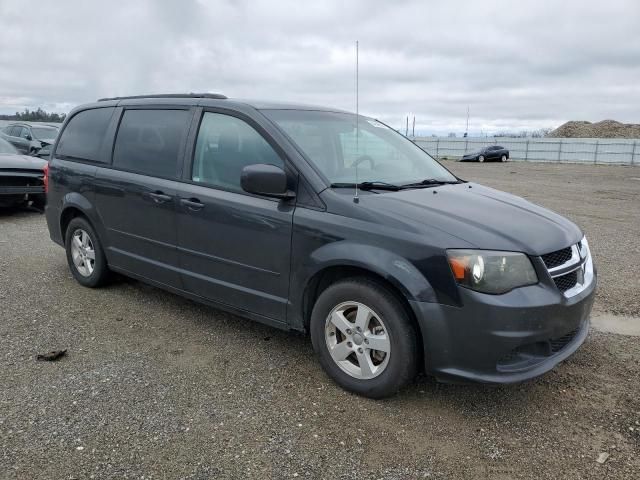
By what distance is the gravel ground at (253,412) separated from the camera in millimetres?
2676

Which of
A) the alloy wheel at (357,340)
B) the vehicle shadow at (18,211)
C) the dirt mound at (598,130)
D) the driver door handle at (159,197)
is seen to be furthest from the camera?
the dirt mound at (598,130)

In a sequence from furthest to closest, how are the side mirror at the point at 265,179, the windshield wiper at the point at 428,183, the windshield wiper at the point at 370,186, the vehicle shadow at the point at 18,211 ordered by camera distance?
the vehicle shadow at the point at 18,211, the windshield wiper at the point at 428,183, the windshield wiper at the point at 370,186, the side mirror at the point at 265,179

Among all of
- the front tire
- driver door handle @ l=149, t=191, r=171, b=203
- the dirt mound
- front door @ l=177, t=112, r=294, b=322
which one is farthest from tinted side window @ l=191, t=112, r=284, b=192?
the dirt mound

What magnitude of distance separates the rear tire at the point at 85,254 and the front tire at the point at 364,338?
8.65 feet

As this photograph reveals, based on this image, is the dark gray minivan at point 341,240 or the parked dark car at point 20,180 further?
the parked dark car at point 20,180

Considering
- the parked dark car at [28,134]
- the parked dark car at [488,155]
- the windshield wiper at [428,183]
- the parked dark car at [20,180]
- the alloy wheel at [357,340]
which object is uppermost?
the parked dark car at [28,134]

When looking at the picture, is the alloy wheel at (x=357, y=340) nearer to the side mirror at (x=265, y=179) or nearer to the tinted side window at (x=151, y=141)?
the side mirror at (x=265, y=179)

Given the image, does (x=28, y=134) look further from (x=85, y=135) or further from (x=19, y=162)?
(x=85, y=135)

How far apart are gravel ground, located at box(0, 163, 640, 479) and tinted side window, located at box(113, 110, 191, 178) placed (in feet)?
4.21

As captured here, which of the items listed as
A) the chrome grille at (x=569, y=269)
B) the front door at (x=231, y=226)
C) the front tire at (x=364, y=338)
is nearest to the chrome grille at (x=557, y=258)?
the chrome grille at (x=569, y=269)

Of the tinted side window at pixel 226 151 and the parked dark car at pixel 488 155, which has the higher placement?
the tinted side window at pixel 226 151

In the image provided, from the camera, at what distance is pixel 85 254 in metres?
5.28

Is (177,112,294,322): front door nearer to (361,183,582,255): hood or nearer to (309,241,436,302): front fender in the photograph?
(309,241,436,302): front fender

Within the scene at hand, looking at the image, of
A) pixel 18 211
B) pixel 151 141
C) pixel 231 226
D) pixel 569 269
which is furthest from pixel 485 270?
pixel 18 211
